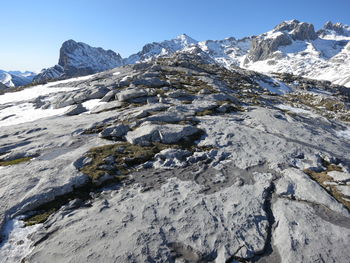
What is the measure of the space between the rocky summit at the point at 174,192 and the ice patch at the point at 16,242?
0.15ft

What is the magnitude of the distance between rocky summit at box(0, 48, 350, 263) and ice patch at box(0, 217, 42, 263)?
5cm

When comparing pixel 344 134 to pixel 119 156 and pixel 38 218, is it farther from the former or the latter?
pixel 38 218

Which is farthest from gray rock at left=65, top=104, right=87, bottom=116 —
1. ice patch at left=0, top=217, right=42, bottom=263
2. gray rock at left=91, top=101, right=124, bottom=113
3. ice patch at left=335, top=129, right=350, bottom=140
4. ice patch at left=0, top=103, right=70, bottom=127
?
ice patch at left=335, top=129, right=350, bottom=140

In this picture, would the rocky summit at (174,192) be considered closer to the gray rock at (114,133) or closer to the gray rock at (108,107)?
the gray rock at (114,133)

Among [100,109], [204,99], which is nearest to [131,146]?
[100,109]

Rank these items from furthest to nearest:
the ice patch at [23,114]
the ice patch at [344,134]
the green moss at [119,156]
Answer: the ice patch at [23,114] → the ice patch at [344,134] → the green moss at [119,156]

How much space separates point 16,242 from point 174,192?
8.24 m

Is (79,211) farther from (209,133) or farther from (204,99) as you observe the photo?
(204,99)

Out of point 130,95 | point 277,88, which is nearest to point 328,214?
point 130,95

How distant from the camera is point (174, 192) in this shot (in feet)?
46.5

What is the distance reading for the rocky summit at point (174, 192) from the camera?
10125 millimetres

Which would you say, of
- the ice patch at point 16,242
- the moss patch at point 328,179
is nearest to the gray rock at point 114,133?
the ice patch at point 16,242

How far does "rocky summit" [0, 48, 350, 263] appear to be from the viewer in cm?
1012

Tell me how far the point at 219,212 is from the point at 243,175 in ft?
16.1
